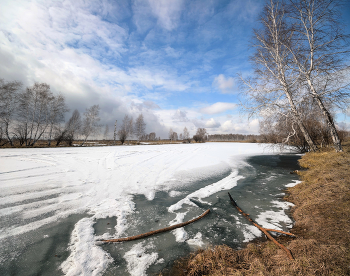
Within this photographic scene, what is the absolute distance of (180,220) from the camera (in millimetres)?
2947

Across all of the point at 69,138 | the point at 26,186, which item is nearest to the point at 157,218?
the point at 26,186

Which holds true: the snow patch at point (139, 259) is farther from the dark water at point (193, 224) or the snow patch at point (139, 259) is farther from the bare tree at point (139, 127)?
the bare tree at point (139, 127)

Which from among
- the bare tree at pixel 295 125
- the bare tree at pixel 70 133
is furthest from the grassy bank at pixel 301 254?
the bare tree at pixel 70 133

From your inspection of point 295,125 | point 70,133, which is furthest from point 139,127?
point 295,125

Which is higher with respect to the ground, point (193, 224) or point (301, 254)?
point (301, 254)

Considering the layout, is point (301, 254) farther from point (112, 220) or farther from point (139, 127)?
point (139, 127)

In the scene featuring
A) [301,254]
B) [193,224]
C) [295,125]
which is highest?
[295,125]

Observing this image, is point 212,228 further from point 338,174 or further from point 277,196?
point 338,174

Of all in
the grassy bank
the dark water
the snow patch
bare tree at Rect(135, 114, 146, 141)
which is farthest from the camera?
bare tree at Rect(135, 114, 146, 141)

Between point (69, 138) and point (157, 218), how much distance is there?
26.8m

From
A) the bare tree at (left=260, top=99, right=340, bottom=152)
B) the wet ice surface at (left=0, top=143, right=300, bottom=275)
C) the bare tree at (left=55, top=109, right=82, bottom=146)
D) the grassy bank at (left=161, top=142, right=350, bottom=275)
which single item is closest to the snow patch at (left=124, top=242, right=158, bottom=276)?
the wet ice surface at (left=0, top=143, right=300, bottom=275)

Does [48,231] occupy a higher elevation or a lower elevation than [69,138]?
lower

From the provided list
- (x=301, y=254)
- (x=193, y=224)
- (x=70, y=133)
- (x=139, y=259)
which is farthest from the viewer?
(x=70, y=133)

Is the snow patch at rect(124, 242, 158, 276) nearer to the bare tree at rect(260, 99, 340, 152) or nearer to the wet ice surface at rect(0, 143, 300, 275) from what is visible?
the wet ice surface at rect(0, 143, 300, 275)
